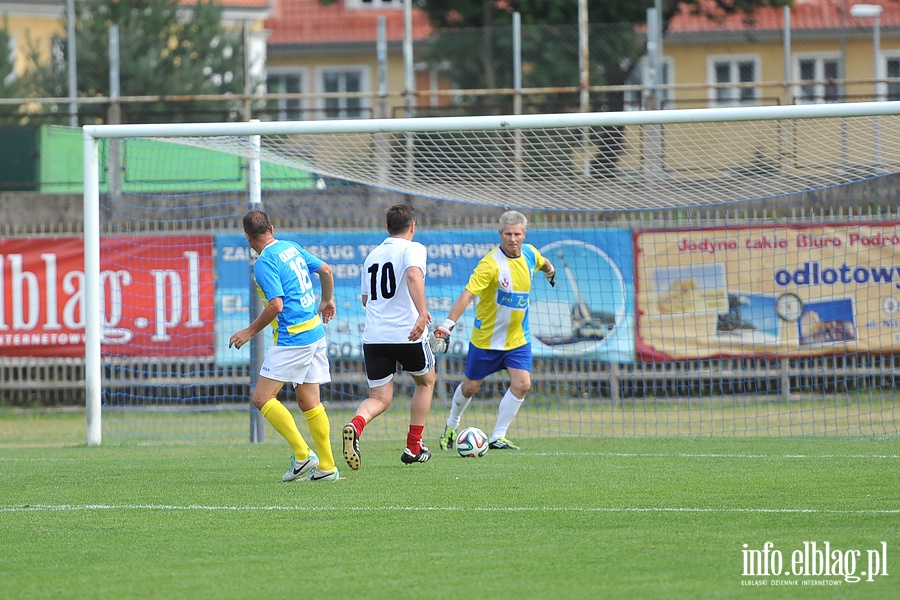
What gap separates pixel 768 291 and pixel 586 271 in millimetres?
2219

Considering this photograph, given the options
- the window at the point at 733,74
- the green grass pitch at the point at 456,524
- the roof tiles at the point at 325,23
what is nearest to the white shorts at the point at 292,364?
the green grass pitch at the point at 456,524

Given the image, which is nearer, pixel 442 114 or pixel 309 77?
pixel 442 114

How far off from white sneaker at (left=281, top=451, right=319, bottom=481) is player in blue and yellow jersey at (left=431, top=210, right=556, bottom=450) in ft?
7.32

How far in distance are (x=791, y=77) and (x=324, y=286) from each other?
13.3 meters

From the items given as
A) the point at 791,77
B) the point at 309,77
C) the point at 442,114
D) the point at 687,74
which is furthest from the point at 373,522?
the point at 309,77

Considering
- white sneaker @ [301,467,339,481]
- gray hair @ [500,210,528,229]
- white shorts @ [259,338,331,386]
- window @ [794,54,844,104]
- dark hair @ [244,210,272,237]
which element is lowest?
white sneaker @ [301,467,339,481]

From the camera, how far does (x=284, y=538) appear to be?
6543 millimetres

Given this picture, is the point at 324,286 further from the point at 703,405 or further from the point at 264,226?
the point at 703,405

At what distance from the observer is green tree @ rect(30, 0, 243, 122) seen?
22422mm

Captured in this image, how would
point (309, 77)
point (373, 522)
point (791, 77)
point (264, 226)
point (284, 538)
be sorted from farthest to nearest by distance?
1. point (309, 77)
2. point (791, 77)
3. point (264, 226)
4. point (373, 522)
5. point (284, 538)

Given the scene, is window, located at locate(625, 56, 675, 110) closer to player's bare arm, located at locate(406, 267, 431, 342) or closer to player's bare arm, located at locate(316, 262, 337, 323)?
player's bare arm, located at locate(406, 267, 431, 342)

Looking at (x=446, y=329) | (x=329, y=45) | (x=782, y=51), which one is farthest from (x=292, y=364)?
(x=329, y=45)

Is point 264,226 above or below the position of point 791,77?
below

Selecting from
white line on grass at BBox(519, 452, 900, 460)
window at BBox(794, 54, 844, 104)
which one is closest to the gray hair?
white line on grass at BBox(519, 452, 900, 460)
